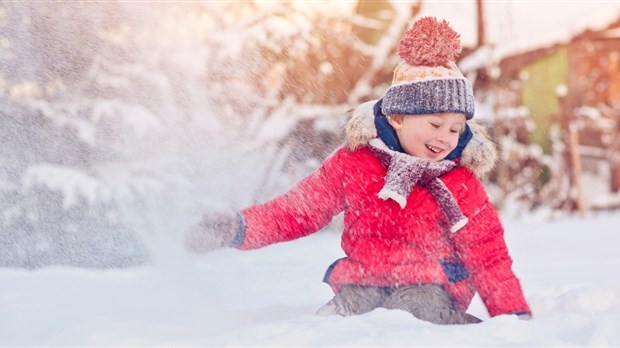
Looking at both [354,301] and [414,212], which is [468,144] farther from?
[354,301]

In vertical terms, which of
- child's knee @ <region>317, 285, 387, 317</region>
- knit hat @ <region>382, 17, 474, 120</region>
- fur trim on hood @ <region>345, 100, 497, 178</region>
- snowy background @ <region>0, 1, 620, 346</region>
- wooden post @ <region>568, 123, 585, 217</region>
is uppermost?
knit hat @ <region>382, 17, 474, 120</region>

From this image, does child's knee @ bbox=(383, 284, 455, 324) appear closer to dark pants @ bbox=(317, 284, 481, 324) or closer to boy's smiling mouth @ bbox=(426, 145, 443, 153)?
dark pants @ bbox=(317, 284, 481, 324)

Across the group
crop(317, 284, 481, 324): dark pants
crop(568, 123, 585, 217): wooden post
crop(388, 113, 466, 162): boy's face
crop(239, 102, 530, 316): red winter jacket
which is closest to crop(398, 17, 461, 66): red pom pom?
crop(388, 113, 466, 162): boy's face

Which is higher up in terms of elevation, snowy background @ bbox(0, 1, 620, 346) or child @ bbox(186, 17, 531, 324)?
child @ bbox(186, 17, 531, 324)

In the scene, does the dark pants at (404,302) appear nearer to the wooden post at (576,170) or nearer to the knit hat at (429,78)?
the knit hat at (429,78)

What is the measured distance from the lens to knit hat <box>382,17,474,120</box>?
247cm

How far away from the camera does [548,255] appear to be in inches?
215

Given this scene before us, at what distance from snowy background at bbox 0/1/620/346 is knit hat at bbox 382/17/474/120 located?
0.73 meters

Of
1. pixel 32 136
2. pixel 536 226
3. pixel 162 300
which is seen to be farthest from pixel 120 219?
pixel 536 226

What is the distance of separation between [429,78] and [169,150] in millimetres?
3016

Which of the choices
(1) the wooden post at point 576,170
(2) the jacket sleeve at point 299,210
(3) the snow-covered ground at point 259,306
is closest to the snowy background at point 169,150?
(3) the snow-covered ground at point 259,306

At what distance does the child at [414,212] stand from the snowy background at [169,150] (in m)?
0.33

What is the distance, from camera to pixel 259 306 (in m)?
3.04

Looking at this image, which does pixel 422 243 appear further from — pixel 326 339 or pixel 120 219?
pixel 120 219
